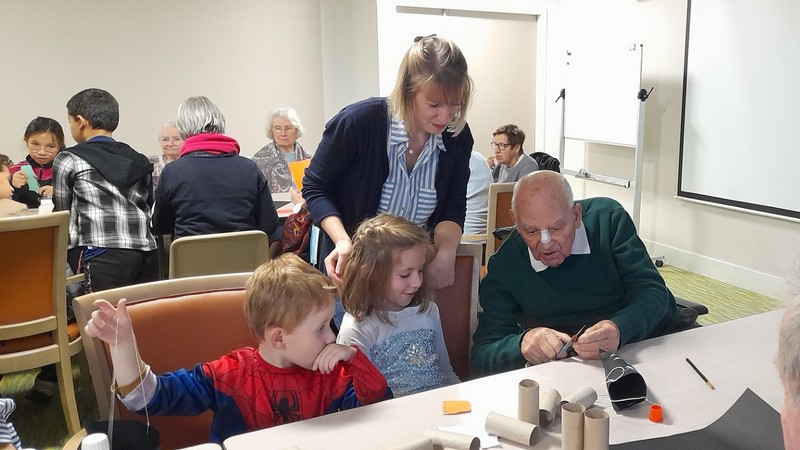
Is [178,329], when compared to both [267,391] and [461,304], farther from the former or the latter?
[461,304]

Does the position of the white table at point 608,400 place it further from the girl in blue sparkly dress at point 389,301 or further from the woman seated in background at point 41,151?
the woman seated in background at point 41,151

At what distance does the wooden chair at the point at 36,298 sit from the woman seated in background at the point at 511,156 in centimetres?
286

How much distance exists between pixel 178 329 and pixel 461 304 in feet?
2.54

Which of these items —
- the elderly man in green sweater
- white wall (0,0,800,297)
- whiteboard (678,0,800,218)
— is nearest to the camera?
the elderly man in green sweater

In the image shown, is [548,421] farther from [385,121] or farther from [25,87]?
[25,87]

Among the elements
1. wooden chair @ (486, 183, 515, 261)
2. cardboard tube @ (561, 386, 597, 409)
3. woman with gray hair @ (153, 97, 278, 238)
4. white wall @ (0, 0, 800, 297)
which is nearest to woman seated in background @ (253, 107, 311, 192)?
white wall @ (0, 0, 800, 297)

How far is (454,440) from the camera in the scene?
41.1 inches

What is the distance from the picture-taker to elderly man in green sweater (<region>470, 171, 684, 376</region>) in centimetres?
169

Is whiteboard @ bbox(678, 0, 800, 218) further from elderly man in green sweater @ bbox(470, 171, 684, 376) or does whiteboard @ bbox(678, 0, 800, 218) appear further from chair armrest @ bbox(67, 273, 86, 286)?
chair armrest @ bbox(67, 273, 86, 286)

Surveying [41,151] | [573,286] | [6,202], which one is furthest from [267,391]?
[41,151]

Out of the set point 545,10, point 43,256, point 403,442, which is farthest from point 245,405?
point 545,10

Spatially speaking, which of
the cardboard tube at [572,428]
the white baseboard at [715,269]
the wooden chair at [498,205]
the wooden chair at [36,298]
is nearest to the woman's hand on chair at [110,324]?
the cardboard tube at [572,428]

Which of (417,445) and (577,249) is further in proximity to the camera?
(577,249)

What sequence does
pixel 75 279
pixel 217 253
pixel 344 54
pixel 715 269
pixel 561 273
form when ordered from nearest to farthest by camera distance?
pixel 561 273, pixel 217 253, pixel 75 279, pixel 715 269, pixel 344 54
